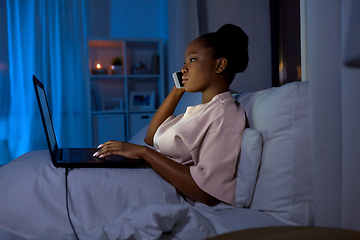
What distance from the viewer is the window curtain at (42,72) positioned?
329 cm

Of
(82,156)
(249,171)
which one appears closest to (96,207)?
(82,156)

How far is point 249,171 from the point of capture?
2.93ft

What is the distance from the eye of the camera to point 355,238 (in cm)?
42

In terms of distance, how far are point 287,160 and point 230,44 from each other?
57cm

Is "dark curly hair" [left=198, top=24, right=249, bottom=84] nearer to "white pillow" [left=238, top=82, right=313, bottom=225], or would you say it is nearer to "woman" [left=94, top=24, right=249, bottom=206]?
"woman" [left=94, top=24, right=249, bottom=206]

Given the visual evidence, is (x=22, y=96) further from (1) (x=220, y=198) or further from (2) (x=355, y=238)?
(2) (x=355, y=238)

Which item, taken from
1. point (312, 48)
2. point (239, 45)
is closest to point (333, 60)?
point (312, 48)

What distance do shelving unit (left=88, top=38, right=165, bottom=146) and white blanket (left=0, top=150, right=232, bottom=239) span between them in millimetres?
2418

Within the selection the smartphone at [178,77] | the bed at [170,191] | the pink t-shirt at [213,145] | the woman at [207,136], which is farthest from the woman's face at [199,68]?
the bed at [170,191]

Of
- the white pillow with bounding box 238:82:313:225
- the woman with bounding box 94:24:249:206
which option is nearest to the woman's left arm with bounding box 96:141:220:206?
the woman with bounding box 94:24:249:206

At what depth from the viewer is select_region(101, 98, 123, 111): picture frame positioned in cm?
361

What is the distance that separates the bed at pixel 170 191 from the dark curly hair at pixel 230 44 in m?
0.32

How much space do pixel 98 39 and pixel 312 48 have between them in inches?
116

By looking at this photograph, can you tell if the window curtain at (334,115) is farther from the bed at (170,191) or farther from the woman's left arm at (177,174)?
the woman's left arm at (177,174)
